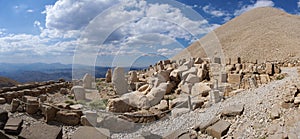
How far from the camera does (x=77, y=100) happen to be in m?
11.8

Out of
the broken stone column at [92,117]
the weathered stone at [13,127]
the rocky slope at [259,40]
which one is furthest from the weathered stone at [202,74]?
the rocky slope at [259,40]

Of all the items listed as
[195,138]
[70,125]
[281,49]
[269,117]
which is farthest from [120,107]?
[281,49]

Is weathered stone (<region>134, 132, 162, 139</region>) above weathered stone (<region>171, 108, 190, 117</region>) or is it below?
below

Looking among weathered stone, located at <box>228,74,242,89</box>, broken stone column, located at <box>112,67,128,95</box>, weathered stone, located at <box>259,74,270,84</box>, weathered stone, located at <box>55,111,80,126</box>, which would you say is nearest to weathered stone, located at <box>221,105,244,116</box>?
weathered stone, located at <box>259,74,270,84</box>

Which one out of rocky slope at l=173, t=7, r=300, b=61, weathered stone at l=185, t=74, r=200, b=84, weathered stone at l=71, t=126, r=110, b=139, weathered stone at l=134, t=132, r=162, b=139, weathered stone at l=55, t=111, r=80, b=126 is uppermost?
rocky slope at l=173, t=7, r=300, b=61

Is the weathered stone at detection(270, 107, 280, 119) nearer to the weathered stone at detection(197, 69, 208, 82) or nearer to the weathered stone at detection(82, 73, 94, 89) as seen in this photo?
the weathered stone at detection(197, 69, 208, 82)

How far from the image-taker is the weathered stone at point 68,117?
8.40m

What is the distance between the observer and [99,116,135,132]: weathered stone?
7844 millimetres

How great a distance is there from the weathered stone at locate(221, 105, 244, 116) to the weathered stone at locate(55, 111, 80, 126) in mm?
4652

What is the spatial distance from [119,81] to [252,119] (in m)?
7.64

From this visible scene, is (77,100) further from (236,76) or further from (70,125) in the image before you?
(236,76)

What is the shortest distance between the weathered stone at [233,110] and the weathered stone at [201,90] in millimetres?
2450

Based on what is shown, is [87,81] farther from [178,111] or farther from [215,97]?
[215,97]

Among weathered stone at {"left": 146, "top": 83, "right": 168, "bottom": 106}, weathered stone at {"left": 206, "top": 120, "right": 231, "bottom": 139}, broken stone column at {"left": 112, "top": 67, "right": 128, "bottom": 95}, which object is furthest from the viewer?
broken stone column at {"left": 112, "top": 67, "right": 128, "bottom": 95}
